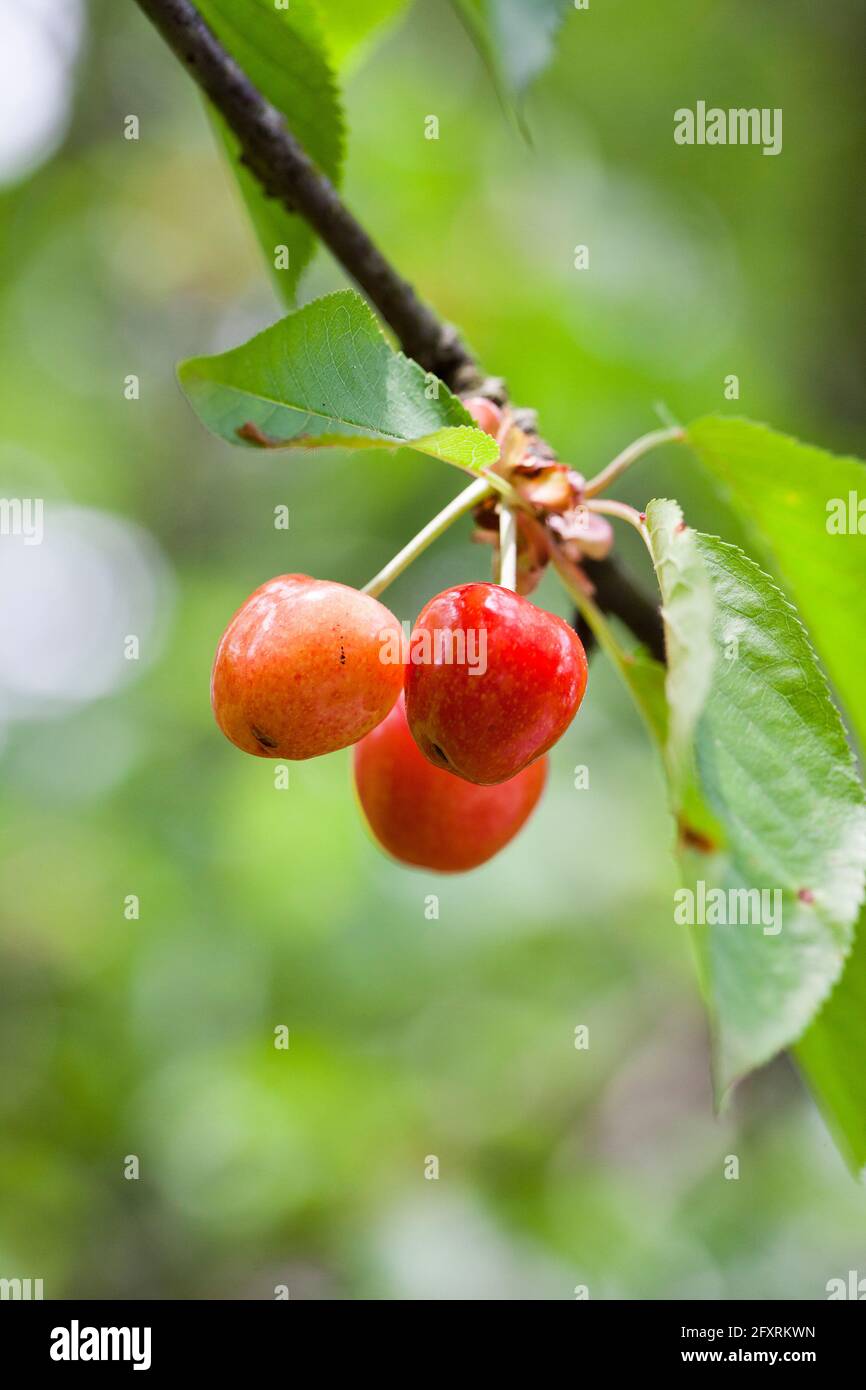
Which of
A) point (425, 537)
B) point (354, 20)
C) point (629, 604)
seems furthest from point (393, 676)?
point (354, 20)

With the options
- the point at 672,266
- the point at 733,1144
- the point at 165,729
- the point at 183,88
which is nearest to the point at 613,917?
the point at 733,1144

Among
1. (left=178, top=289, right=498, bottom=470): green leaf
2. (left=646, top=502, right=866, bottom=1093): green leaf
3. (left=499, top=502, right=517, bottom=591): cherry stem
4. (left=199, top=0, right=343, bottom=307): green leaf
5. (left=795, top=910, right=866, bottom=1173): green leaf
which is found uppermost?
(left=199, top=0, right=343, bottom=307): green leaf

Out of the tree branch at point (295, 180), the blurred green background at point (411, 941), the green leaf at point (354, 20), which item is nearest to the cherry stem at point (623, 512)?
the tree branch at point (295, 180)

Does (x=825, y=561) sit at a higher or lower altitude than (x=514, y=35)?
lower

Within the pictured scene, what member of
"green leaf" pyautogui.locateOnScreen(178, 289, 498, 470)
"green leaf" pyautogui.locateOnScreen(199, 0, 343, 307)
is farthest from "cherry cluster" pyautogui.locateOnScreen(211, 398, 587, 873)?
"green leaf" pyautogui.locateOnScreen(199, 0, 343, 307)

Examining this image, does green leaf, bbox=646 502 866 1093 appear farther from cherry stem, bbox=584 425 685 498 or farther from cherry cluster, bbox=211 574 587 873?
cherry stem, bbox=584 425 685 498

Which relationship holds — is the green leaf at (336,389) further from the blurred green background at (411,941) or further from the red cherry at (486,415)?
the blurred green background at (411,941)

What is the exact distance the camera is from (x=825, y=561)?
1147 mm

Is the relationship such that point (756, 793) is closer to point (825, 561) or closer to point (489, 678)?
point (489, 678)

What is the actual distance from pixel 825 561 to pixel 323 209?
59 centimetres

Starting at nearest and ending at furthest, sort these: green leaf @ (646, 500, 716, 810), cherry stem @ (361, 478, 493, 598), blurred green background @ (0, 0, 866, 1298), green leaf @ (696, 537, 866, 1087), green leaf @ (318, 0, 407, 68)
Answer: green leaf @ (646, 500, 716, 810) < green leaf @ (696, 537, 866, 1087) < cherry stem @ (361, 478, 493, 598) < green leaf @ (318, 0, 407, 68) < blurred green background @ (0, 0, 866, 1298)

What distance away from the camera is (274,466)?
4742mm

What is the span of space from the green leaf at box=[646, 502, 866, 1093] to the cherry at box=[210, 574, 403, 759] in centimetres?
21

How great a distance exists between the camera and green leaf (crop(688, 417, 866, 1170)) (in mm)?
1033
